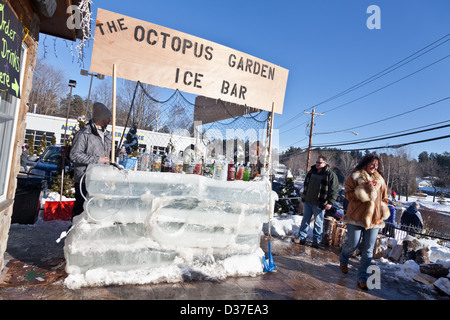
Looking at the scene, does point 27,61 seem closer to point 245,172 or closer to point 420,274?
point 245,172

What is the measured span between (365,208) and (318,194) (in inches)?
60.0

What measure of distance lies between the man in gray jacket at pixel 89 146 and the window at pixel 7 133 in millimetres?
695

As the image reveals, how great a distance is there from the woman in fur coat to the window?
4240mm

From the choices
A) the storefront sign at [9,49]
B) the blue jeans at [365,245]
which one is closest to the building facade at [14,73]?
the storefront sign at [9,49]

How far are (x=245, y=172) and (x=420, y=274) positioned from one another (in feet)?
10.5

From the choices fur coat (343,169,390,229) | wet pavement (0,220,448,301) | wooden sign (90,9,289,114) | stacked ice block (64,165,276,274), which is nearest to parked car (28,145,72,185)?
wet pavement (0,220,448,301)

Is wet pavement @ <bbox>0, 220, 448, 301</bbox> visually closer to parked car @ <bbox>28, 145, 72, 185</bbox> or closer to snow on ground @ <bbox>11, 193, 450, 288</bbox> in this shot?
snow on ground @ <bbox>11, 193, 450, 288</bbox>

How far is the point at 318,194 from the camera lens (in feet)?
17.0

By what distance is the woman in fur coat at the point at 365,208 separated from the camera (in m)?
3.61

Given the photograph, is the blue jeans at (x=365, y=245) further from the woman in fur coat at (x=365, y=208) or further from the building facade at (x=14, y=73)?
the building facade at (x=14, y=73)

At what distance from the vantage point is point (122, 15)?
337 centimetres

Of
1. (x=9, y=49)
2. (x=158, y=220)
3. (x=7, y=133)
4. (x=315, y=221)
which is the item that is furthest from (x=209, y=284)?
(x=9, y=49)

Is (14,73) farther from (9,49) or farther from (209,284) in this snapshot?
(209,284)

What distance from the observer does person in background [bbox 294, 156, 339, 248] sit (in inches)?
201
